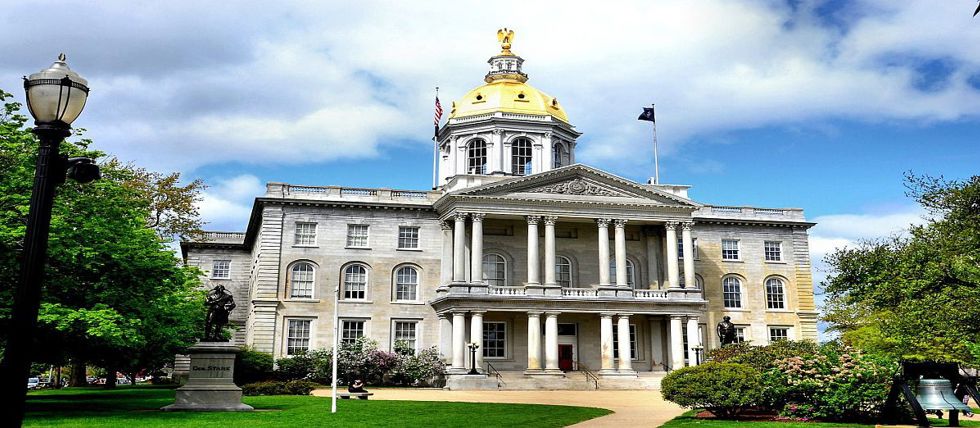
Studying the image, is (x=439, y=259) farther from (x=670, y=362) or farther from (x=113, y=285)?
(x=113, y=285)

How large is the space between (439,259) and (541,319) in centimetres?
782

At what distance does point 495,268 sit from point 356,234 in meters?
9.23

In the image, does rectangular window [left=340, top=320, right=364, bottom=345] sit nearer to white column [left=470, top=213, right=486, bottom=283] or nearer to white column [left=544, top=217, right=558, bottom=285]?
white column [left=470, top=213, right=486, bottom=283]

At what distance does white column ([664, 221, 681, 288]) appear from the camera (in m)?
51.6

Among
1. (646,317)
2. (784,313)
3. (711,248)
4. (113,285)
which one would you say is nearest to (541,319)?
(646,317)

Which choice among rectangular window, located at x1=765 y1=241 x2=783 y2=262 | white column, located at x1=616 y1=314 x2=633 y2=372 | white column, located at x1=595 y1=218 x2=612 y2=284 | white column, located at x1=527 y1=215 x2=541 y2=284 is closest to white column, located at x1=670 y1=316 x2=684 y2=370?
white column, located at x1=616 y1=314 x2=633 y2=372

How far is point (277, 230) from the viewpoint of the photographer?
5100 centimetres

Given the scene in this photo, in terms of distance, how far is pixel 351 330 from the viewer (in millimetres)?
51219

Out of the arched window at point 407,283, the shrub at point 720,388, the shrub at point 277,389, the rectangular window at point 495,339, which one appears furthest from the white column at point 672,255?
the shrub at point 720,388

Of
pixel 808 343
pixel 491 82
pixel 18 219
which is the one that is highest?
pixel 491 82

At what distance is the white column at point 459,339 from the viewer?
47281 millimetres

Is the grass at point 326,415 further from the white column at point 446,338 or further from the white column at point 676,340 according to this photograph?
the white column at point 676,340

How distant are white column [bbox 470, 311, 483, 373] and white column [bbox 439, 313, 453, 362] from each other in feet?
9.50

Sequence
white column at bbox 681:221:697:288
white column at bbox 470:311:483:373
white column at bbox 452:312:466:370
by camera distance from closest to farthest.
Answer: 1. white column at bbox 470:311:483:373
2. white column at bbox 452:312:466:370
3. white column at bbox 681:221:697:288
